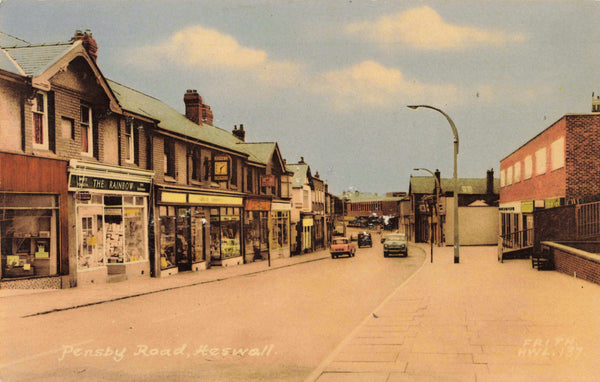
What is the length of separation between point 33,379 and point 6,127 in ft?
32.8

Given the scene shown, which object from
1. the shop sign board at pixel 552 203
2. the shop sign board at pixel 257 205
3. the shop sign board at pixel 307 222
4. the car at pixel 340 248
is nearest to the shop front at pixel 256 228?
the shop sign board at pixel 257 205

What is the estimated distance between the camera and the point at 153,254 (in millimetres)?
23203

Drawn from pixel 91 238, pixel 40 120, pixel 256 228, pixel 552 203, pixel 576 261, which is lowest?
pixel 576 261

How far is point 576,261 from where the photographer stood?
19.0 m

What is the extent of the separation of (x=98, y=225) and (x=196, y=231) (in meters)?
8.08

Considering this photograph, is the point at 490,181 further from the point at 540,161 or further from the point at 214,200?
the point at 214,200

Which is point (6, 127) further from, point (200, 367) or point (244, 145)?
point (244, 145)

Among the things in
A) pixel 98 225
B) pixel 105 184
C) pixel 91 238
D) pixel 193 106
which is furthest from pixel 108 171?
pixel 193 106

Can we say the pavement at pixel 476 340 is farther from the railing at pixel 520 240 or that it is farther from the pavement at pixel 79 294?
the railing at pixel 520 240

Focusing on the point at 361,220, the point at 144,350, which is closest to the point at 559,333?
the point at 144,350

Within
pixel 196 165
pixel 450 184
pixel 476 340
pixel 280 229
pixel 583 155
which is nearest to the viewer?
pixel 476 340

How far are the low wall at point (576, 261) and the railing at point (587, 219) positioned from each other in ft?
2.66

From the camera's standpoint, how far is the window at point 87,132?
18.8 m

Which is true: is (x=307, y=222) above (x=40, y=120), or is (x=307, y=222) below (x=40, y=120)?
below
